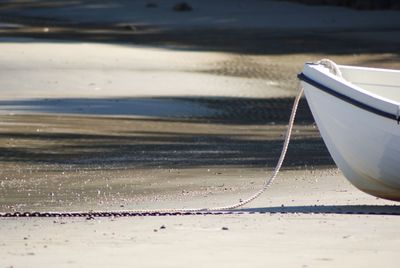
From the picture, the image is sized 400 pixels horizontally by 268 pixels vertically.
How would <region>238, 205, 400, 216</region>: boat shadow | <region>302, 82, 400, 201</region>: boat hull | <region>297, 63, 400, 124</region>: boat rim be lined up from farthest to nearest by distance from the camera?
<region>238, 205, 400, 216</region>: boat shadow < <region>302, 82, 400, 201</region>: boat hull < <region>297, 63, 400, 124</region>: boat rim

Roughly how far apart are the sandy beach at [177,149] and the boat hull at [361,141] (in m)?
0.24

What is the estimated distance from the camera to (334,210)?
417 inches

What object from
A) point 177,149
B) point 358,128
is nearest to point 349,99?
point 358,128

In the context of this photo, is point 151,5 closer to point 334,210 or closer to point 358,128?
point 334,210

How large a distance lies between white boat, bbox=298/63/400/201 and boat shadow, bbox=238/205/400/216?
14 centimetres

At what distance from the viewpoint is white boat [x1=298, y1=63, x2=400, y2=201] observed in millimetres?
10273

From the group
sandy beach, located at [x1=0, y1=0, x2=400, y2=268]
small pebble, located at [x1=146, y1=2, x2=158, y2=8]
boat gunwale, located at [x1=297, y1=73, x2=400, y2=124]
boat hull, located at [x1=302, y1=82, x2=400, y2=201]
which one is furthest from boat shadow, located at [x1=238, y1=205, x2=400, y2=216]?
small pebble, located at [x1=146, y1=2, x2=158, y2=8]

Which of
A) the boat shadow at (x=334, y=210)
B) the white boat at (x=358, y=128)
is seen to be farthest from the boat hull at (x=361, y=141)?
the boat shadow at (x=334, y=210)

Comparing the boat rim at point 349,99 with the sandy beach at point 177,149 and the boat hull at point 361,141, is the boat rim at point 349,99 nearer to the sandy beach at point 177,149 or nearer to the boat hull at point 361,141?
the boat hull at point 361,141

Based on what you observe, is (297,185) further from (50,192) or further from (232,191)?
(50,192)

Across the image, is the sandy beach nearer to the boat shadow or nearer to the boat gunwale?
the boat shadow

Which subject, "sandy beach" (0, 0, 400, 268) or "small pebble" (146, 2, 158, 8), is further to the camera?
"small pebble" (146, 2, 158, 8)

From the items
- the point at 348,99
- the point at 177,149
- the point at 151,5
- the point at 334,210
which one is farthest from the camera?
the point at 151,5

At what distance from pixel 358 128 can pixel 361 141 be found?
10 cm
